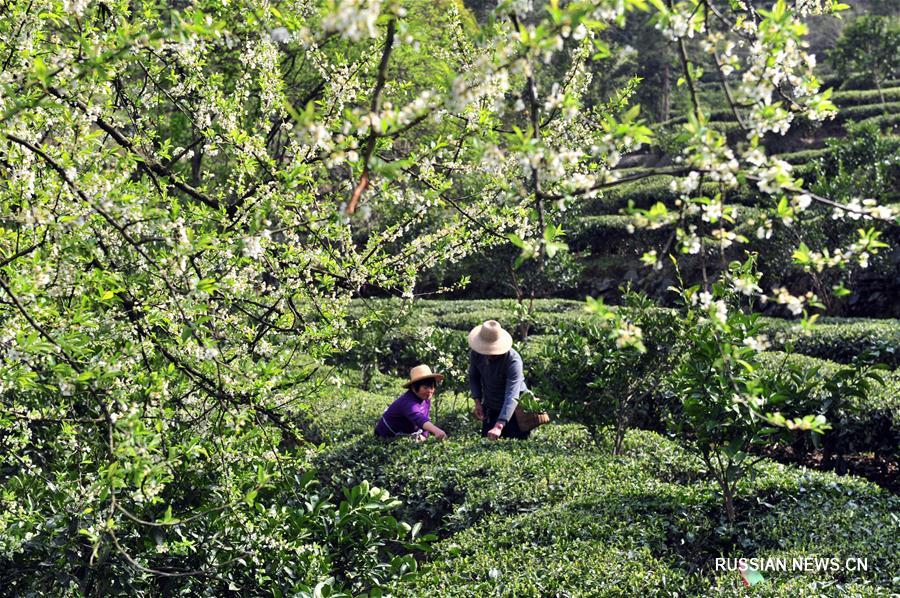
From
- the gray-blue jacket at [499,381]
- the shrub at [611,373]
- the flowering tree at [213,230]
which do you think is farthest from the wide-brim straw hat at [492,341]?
the flowering tree at [213,230]

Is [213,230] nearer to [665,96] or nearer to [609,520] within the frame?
[609,520]

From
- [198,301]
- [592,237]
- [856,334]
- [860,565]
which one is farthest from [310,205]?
[592,237]

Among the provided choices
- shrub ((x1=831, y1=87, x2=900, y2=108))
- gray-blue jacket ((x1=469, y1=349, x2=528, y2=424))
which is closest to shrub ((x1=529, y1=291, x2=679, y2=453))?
gray-blue jacket ((x1=469, y1=349, x2=528, y2=424))

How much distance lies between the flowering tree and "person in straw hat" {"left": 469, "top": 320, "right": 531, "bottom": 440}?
5.21 ft

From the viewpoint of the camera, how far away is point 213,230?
131 inches

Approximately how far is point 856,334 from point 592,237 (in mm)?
14562

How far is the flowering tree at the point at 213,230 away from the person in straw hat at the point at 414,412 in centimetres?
169

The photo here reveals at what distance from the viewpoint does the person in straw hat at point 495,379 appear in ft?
23.0

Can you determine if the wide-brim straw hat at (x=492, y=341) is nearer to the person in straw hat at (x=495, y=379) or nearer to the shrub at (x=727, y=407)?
the person in straw hat at (x=495, y=379)

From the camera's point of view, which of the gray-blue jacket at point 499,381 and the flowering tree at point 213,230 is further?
the gray-blue jacket at point 499,381

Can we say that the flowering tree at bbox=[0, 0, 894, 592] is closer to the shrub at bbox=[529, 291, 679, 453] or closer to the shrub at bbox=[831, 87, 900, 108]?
the shrub at bbox=[529, 291, 679, 453]

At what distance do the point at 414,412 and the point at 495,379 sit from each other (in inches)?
32.7

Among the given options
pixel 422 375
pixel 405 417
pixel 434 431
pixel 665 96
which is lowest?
pixel 434 431

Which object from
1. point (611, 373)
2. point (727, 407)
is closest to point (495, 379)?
point (611, 373)
